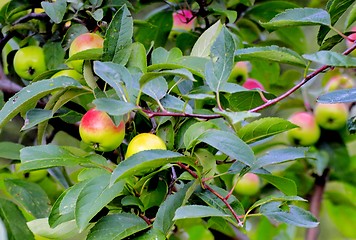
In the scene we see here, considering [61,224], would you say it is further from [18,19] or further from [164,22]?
[164,22]

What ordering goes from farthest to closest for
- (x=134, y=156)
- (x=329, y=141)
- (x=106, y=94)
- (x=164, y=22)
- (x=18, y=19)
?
(x=329, y=141) < (x=164, y=22) < (x=18, y=19) < (x=106, y=94) < (x=134, y=156)

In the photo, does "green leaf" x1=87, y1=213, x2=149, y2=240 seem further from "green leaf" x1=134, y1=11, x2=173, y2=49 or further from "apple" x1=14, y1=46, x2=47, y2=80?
"green leaf" x1=134, y1=11, x2=173, y2=49

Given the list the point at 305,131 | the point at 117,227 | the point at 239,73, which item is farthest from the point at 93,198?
the point at 305,131

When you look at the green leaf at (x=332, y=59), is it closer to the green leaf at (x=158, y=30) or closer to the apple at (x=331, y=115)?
the green leaf at (x=158, y=30)

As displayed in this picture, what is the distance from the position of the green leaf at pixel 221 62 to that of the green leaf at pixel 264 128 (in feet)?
0.26

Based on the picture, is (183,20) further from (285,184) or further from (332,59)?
(332,59)

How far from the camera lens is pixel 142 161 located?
2.02 feet

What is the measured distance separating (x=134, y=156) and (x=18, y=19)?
0.51 meters

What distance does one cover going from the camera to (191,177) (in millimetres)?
720

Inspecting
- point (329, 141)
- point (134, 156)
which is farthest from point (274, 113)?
point (134, 156)

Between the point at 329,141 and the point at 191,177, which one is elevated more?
the point at 191,177

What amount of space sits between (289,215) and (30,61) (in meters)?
0.50


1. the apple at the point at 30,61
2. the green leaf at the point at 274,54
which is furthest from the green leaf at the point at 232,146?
the apple at the point at 30,61

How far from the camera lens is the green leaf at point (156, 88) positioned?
0.70m
